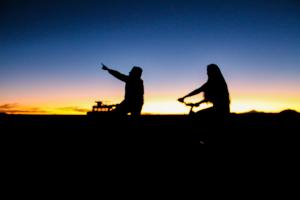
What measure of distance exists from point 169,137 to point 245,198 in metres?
4.06

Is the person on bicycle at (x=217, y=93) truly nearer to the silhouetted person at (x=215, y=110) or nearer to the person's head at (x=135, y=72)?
the silhouetted person at (x=215, y=110)

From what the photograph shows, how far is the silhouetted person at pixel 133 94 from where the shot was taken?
308 inches

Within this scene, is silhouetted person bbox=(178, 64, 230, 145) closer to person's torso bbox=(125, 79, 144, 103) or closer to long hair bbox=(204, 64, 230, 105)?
long hair bbox=(204, 64, 230, 105)

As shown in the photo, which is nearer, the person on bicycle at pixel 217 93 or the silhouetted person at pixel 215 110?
the silhouetted person at pixel 215 110

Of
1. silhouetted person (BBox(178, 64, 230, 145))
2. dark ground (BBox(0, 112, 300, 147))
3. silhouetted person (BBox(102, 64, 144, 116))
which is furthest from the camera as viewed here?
silhouetted person (BBox(102, 64, 144, 116))

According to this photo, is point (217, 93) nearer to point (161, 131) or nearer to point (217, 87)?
point (217, 87)

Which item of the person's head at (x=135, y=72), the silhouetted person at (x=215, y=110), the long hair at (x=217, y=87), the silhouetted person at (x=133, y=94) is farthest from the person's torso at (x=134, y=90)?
the long hair at (x=217, y=87)

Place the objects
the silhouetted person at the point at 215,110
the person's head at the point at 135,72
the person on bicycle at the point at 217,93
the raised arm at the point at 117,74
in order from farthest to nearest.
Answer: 1. the raised arm at the point at 117,74
2. the person's head at the point at 135,72
3. the person on bicycle at the point at 217,93
4. the silhouetted person at the point at 215,110

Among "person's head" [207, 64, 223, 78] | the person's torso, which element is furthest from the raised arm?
"person's head" [207, 64, 223, 78]

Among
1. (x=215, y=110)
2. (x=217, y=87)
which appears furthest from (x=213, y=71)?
(x=215, y=110)

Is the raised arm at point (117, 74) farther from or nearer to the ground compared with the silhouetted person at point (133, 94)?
farther from the ground

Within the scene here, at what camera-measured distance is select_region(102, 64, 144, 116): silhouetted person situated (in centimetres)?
783

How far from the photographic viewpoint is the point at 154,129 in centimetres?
791


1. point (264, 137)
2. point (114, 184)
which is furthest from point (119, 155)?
point (264, 137)
